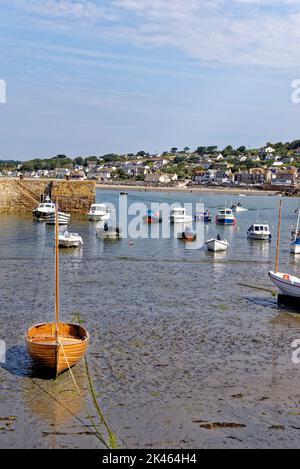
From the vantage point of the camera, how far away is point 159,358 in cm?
2109

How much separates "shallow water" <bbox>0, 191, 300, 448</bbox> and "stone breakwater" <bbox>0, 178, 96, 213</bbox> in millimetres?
38257

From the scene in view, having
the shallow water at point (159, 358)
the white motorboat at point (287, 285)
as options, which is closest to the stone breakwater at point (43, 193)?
A: the shallow water at point (159, 358)

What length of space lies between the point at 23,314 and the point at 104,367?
25.5 feet

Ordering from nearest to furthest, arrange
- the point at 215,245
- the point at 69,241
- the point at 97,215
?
the point at 69,241 → the point at 215,245 → the point at 97,215

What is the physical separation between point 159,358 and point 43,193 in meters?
62.9

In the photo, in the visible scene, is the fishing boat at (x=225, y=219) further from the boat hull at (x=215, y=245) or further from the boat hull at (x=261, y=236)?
the boat hull at (x=215, y=245)

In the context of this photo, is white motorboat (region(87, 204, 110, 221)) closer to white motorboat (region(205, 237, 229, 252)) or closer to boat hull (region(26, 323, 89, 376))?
white motorboat (region(205, 237, 229, 252))

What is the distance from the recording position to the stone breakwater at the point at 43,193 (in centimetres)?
7944

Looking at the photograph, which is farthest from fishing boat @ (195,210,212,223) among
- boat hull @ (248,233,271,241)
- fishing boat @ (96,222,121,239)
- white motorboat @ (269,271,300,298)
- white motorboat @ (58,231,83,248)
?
white motorboat @ (269,271,300,298)

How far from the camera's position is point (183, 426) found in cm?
1579

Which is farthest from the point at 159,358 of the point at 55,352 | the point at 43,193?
the point at 43,193

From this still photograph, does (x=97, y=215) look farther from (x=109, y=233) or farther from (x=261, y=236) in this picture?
(x=261, y=236)

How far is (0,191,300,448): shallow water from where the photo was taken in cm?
1562

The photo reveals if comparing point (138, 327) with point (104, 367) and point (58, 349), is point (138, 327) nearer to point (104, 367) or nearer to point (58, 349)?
point (104, 367)
